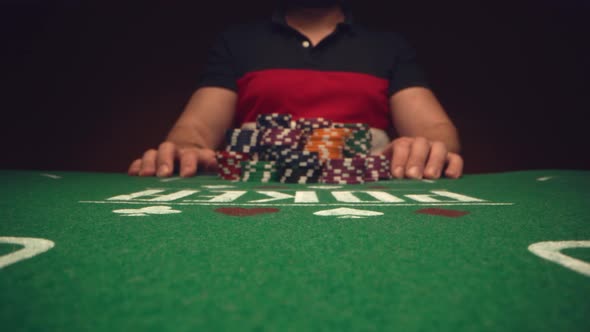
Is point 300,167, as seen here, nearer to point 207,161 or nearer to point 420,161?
point 420,161

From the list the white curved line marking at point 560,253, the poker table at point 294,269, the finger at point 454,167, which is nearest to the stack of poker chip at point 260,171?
the finger at point 454,167

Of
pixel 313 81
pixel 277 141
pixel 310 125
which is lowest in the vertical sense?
pixel 277 141

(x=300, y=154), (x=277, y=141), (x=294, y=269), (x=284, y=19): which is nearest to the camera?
(x=294, y=269)

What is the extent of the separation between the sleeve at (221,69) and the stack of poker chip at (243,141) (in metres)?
0.83

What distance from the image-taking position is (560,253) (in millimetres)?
690

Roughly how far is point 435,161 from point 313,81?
1.24 m

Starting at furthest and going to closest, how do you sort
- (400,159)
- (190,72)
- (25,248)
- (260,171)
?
(190,72), (400,159), (260,171), (25,248)

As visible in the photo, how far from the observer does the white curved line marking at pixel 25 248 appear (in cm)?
64

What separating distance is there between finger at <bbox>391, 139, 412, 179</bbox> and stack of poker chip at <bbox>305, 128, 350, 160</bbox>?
400 mm

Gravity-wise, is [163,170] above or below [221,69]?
below

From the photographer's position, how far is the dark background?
5.04 meters

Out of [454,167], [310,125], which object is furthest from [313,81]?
[454,167]

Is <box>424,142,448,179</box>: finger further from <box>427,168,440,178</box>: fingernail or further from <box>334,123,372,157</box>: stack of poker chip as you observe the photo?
<box>334,123,372,157</box>: stack of poker chip

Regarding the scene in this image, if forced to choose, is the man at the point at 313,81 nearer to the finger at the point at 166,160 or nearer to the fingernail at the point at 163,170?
the finger at the point at 166,160
